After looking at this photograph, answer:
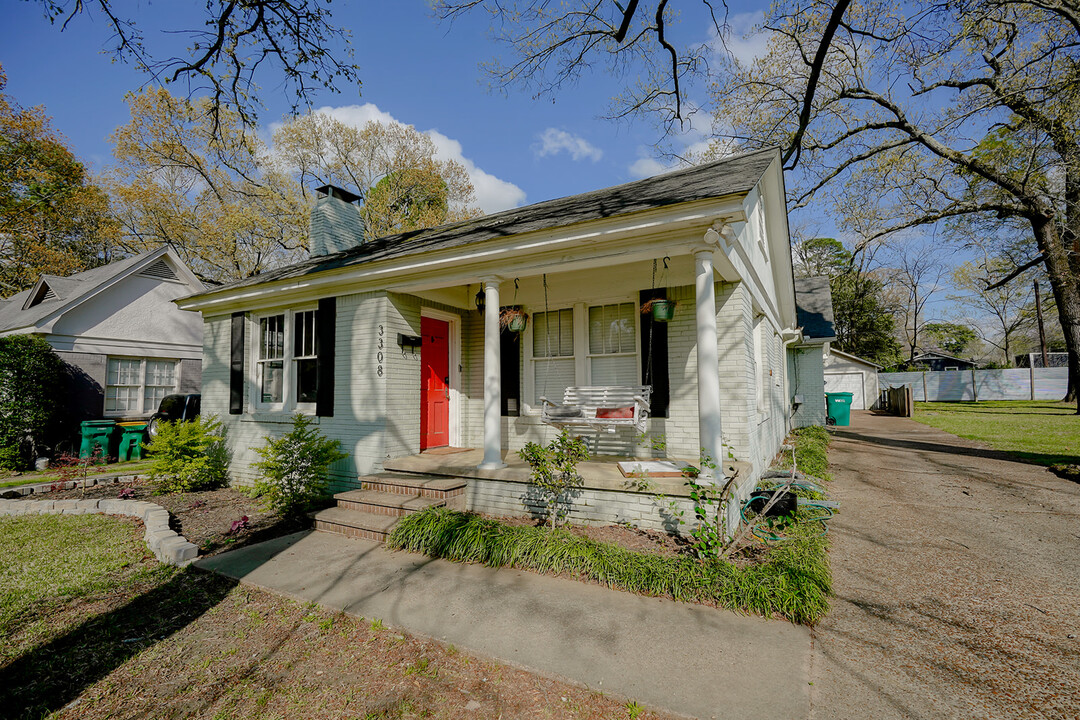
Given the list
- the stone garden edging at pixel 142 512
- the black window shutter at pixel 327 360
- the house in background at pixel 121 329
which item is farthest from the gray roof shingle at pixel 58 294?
the black window shutter at pixel 327 360

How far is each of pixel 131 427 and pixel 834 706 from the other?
13825mm

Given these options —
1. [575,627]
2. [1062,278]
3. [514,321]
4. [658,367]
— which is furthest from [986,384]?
[575,627]

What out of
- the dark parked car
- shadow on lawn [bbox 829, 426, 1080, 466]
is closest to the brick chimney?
the dark parked car

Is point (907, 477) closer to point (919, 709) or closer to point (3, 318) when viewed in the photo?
point (919, 709)

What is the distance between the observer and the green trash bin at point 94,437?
1023cm

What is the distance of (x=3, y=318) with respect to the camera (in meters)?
12.8

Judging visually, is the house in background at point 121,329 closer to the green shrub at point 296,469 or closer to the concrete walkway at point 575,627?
the green shrub at point 296,469

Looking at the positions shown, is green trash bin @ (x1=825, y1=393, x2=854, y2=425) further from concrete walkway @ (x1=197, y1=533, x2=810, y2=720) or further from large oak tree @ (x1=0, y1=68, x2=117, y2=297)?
large oak tree @ (x1=0, y1=68, x2=117, y2=297)

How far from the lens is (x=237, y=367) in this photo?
8078 mm

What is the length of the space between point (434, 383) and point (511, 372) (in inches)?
52.2

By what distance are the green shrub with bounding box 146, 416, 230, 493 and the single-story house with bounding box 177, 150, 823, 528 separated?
0.42 metres

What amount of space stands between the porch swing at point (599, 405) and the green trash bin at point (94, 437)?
33.6 ft

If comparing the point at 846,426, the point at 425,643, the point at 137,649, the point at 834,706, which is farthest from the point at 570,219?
the point at 846,426

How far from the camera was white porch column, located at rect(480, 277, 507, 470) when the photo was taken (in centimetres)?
569
